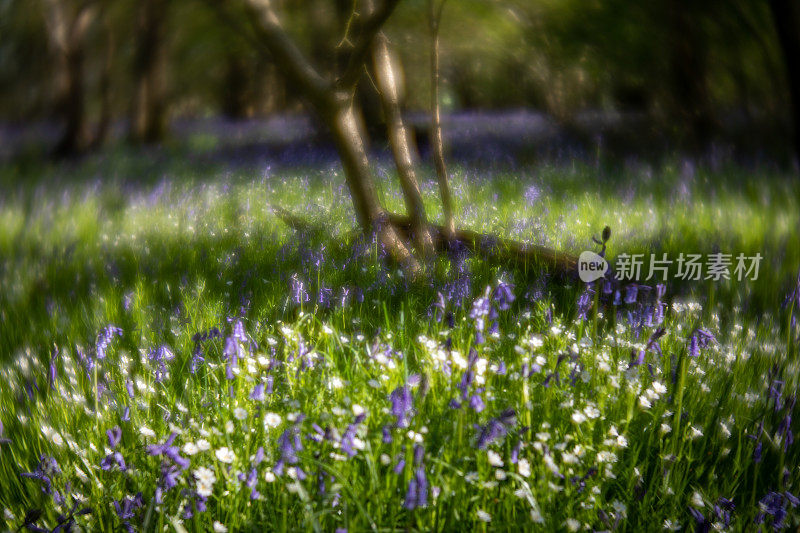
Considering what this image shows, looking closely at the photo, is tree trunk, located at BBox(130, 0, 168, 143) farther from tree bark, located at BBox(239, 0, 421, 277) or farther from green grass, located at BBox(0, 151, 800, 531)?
tree bark, located at BBox(239, 0, 421, 277)

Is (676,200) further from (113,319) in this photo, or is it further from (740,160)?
(113,319)

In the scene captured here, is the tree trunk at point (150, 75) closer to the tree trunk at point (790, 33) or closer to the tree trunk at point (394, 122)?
the tree trunk at point (394, 122)

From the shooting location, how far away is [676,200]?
22.1 ft

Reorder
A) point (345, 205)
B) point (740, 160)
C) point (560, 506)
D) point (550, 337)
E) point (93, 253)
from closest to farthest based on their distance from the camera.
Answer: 1. point (560, 506)
2. point (550, 337)
3. point (93, 253)
4. point (345, 205)
5. point (740, 160)

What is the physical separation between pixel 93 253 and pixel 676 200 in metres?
6.01

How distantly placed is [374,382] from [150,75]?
17.2m

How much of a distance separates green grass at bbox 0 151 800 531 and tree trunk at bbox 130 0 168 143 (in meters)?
11.9

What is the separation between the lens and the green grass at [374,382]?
1.95 meters

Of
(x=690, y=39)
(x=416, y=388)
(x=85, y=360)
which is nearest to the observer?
(x=416, y=388)

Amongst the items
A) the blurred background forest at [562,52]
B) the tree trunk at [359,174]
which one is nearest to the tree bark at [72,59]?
the blurred background forest at [562,52]

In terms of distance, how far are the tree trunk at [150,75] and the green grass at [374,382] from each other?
1191 centimetres

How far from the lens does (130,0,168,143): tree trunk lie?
50.7ft

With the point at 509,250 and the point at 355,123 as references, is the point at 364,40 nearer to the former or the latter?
the point at 355,123

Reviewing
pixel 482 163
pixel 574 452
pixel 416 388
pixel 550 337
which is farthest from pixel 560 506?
pixel 482 163
